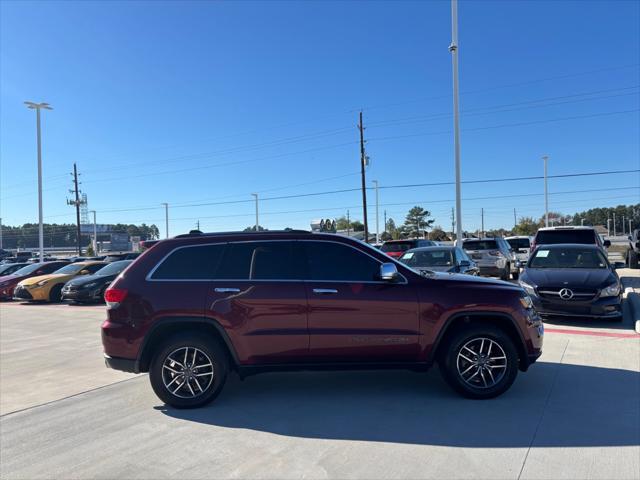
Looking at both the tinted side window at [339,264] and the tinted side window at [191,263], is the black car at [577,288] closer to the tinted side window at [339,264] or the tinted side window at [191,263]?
the tinted side window at [339,264]

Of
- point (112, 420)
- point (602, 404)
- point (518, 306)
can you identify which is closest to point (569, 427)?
point (602, 404)

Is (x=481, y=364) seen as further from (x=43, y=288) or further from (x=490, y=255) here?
(x=43, y=288)

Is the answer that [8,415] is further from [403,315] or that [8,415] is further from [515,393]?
[515,393]

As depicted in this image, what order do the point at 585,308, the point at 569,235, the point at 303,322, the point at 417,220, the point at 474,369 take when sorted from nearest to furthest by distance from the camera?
the point at 303,322, the point at 474,369, the point at 585,308, the point at 569,235, the point at 417,220

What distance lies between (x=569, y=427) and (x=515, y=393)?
946mm

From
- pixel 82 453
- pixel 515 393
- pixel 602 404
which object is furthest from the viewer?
pixel 515 393

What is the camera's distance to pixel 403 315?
16.0 feet

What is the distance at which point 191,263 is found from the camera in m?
5.08

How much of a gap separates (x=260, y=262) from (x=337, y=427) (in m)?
1.85

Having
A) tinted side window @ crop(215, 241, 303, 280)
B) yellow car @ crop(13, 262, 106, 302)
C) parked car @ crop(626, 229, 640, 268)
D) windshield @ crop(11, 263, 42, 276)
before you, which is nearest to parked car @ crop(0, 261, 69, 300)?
windshield @ crop(11, 263, 42, 276)

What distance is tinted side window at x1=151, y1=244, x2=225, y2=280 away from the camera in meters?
5.02

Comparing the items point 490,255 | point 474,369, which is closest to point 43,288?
point 490,255

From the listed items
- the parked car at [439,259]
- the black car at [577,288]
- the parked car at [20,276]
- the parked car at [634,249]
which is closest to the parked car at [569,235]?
the parked car at [439,259]

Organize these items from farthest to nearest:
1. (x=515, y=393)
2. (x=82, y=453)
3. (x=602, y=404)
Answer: (x=515, y=393)
(x=602, y=404)
(x=82, y=453)
